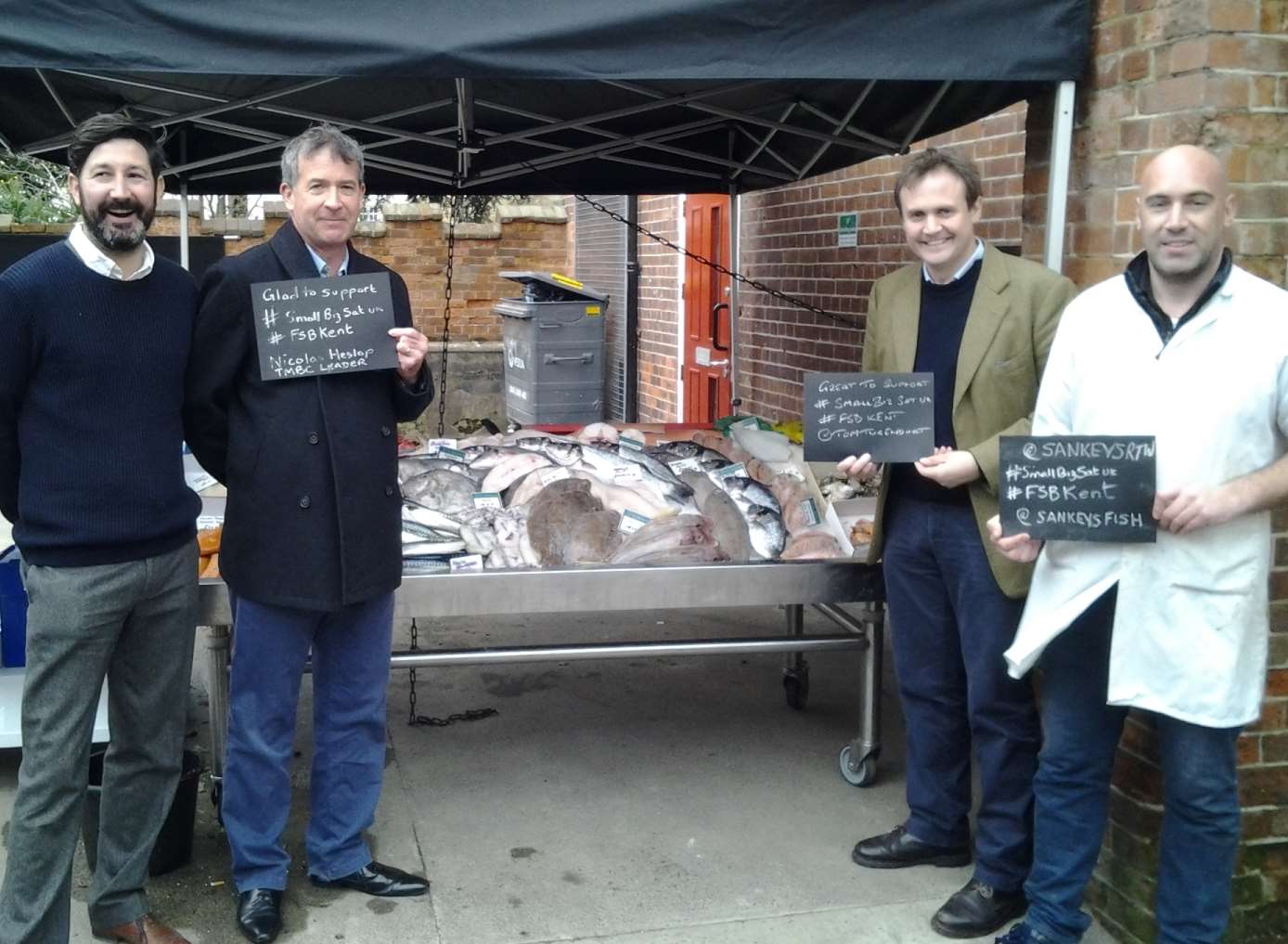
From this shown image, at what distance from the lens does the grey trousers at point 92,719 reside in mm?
2996

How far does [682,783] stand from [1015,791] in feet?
4.75

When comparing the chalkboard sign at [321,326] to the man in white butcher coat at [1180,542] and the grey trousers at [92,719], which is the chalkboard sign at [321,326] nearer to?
the grey trousers at [92,719]

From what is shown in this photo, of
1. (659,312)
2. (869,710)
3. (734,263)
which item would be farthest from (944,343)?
(659,312)

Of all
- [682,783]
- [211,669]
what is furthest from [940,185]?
[211,669]

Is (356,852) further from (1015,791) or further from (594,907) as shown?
(1015,791)

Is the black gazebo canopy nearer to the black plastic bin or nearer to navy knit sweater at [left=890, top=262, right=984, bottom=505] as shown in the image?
navy knit sweater at [left=890, top=262, right=984, bottom=505]

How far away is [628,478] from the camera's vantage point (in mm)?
4992

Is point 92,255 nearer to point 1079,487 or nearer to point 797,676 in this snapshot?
point 1079,487

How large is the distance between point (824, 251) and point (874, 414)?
434cm

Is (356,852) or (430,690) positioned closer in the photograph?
(356,852)

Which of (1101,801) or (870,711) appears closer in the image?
(1101,801)

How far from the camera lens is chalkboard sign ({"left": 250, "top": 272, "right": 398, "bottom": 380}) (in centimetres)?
330

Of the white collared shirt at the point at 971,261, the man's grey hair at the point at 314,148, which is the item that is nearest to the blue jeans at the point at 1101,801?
the white collared shirt at the point at 971,261

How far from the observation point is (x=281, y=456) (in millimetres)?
3357
